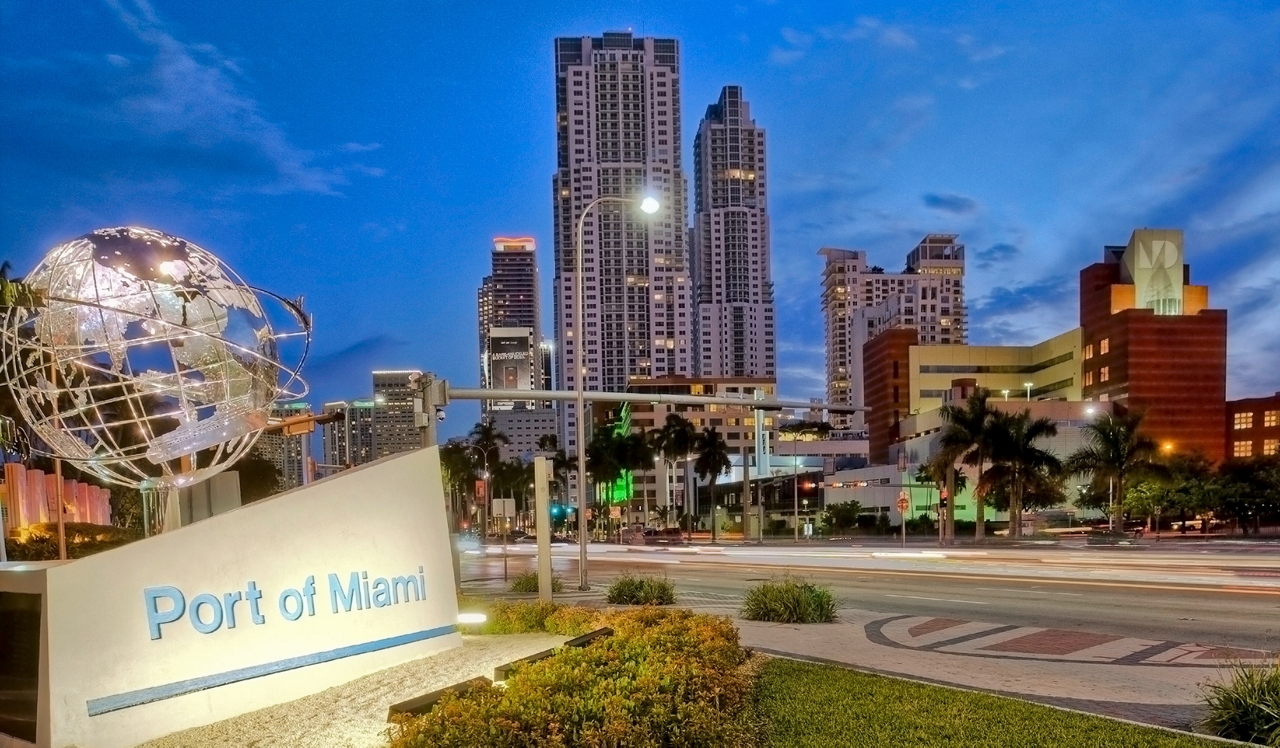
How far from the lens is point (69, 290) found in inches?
370

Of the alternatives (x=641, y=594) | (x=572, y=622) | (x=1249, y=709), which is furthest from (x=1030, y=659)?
(x=641, y=594)

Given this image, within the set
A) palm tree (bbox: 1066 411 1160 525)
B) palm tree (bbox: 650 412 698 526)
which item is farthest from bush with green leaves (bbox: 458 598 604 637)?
palm tree (bbox: 650 412 698 526)

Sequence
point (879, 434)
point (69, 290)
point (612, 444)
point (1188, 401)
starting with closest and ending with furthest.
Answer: point (69, 290) < point (1188, 401) < point (612, 444) < point (879, 434)

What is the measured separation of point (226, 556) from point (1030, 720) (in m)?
7.43

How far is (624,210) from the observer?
635ft

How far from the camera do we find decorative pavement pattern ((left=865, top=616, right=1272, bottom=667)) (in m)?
11.3

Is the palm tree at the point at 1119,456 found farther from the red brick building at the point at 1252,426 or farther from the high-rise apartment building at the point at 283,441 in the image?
the red brick building at the point at 1252,426

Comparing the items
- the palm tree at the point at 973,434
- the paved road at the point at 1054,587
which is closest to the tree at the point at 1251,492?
the palm tree at the point at 973,434

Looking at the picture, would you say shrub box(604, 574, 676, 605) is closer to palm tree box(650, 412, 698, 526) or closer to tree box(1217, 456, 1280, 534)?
tree box(1217, 456, 1280, 534)

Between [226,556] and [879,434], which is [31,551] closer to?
[226,556]

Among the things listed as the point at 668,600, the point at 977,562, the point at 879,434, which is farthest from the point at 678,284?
the point at 668,600

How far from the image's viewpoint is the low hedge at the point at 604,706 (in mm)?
5625

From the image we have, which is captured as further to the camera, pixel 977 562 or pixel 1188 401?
pixel 1188 401

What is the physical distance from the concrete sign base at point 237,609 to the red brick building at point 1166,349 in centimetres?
9427
